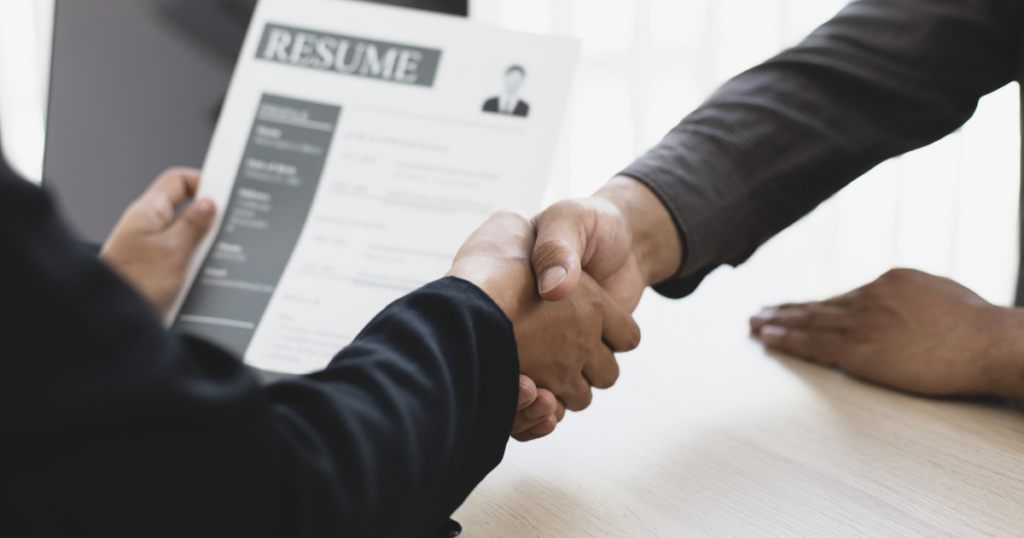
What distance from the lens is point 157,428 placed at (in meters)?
0.21

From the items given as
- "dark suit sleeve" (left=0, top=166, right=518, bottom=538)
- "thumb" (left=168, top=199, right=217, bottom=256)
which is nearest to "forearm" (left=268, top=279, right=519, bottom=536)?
"dark suit sleeve" (left=0, top=166, right=518, bottom=538)

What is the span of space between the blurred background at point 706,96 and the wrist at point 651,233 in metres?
1.45

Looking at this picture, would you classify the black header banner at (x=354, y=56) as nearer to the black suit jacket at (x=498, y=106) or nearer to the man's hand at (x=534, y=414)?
the black suit jacket at (x=498, y=106)

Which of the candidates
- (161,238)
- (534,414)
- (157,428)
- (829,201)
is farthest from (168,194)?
(829,201)

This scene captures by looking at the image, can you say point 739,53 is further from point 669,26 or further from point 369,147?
point 369,147

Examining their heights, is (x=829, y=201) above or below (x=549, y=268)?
above

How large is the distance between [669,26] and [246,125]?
1.76 metres

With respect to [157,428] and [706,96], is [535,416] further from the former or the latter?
[706,96]

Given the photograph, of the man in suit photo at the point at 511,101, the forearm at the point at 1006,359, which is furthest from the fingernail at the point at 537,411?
the forearm at the point at 1006,359

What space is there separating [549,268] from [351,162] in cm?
24

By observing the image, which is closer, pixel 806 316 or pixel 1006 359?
pixel 1006 359

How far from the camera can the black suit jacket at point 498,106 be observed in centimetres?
66

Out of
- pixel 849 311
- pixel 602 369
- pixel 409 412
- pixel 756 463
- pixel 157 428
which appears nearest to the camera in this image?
pixel 157 428

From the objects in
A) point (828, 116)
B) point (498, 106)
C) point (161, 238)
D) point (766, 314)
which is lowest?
point (161, 238)
